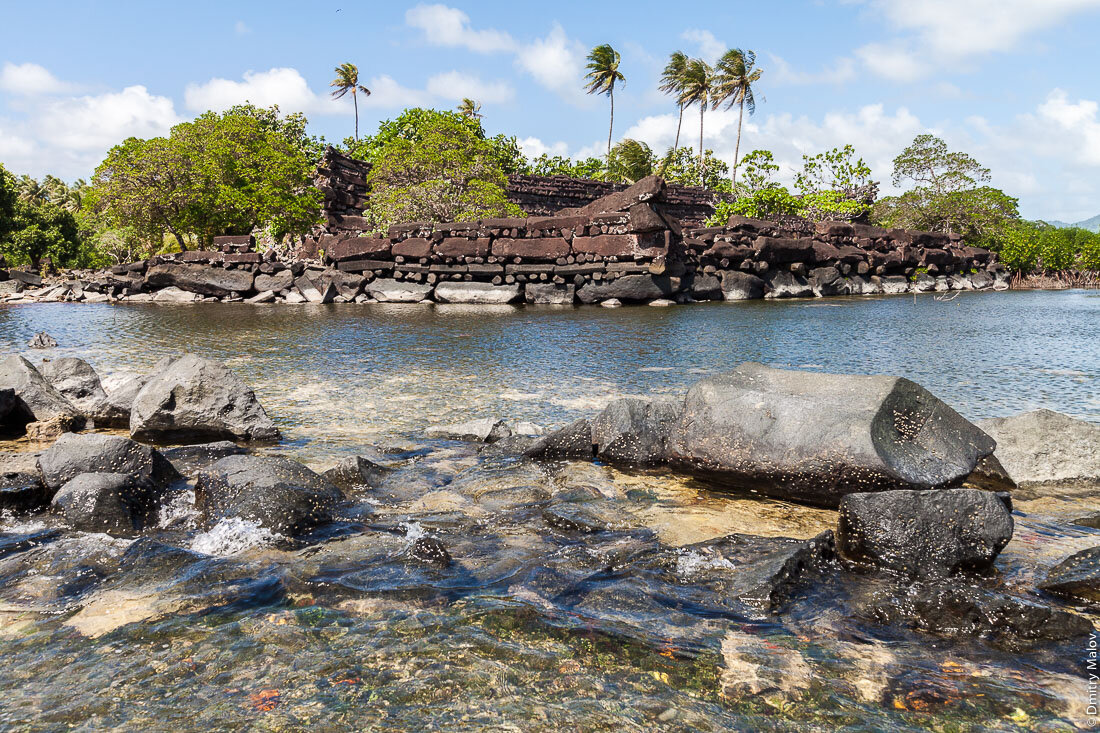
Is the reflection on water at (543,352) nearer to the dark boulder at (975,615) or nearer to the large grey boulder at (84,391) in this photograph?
the large grey boulder at (84,391)

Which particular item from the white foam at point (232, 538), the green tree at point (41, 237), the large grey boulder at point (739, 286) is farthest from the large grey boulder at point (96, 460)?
the green tree at point (41, 237)

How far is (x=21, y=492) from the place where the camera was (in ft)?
14.1

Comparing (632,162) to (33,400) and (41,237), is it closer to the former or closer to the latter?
(41,237)

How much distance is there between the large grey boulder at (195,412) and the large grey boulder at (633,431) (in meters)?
3.01

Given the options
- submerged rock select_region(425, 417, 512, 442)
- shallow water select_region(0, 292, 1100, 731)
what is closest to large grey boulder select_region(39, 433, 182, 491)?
shallow water select_region(0, 292, 1100, 731)

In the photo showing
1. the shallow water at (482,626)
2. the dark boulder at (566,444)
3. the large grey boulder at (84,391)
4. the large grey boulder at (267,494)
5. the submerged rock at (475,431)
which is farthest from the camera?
the large grey boulder at (84,391)

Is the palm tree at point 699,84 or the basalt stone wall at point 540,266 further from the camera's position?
the palm tree at point 699,84

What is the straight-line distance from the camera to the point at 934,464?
4383 mm

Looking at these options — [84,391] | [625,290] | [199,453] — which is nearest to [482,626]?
[199,453]

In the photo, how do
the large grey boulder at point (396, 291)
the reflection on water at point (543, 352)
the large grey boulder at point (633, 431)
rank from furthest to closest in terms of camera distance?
the large grey boulder at point (396, 291)
the reflection on water at point (543, 352)
the large grey boulder at point (633, 431)

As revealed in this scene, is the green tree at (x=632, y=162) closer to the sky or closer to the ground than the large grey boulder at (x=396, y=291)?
closer to the sky

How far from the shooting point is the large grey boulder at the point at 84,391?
269 inches

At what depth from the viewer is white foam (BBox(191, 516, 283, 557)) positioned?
12.3ft

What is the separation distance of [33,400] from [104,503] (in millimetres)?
3487
